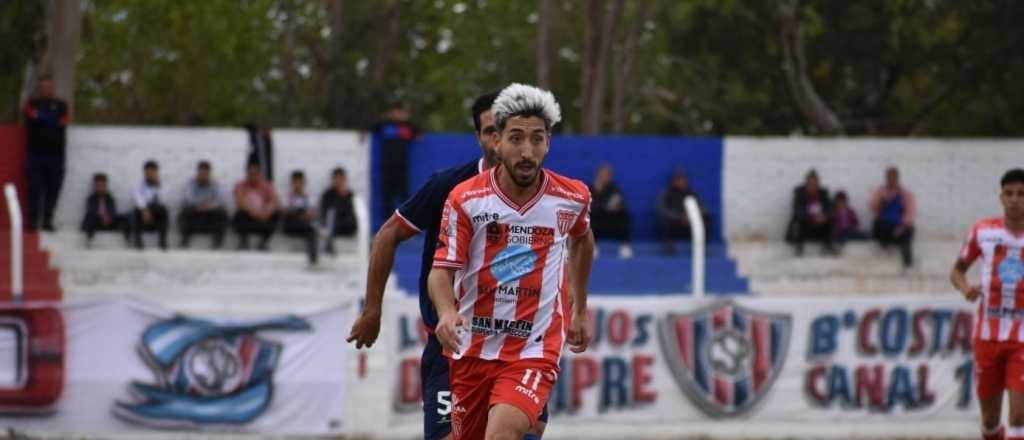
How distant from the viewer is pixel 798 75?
97.8 feet

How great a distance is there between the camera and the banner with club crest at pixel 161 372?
1453 centimetres

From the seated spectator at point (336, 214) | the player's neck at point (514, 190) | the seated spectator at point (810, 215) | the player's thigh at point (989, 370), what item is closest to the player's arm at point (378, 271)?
the player's neck at point (514, 190)

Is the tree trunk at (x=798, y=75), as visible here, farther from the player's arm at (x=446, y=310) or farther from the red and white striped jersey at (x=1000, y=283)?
the player's arm at (x=446, y=310)

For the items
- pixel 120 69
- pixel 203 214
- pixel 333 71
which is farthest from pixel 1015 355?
pixel 120 69

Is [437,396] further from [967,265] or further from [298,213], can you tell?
[298,213]

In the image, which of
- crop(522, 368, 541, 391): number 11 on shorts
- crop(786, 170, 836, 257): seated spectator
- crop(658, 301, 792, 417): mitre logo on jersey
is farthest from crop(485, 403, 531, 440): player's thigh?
crop(786, 170, 836, 257): seated spectator

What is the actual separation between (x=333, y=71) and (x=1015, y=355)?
2576 cm

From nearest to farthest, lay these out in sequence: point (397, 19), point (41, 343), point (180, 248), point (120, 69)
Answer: point (41, 343) → point (180, 248) → point (120, 69) → point (397, 19)

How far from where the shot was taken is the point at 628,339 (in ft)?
52.0

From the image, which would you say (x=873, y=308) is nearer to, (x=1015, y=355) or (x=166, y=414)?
(x=1015, y=355)

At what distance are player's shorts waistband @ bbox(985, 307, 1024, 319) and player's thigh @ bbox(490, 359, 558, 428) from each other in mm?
5193

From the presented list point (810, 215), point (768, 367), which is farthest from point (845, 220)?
point (768, 367)

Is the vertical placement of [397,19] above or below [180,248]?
above

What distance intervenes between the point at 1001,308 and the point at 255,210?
11.0 metres
